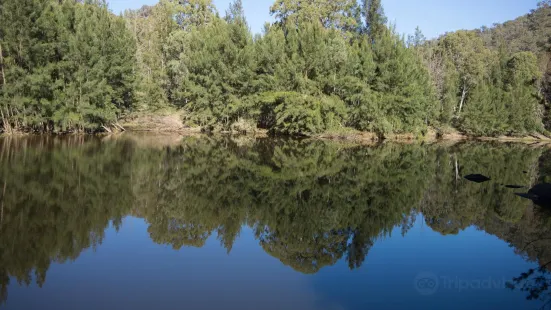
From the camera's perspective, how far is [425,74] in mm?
46594

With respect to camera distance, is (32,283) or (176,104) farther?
(176,104)

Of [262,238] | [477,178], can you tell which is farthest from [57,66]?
[477,178]

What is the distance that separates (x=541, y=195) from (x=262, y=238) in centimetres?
1233

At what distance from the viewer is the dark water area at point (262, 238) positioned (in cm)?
794

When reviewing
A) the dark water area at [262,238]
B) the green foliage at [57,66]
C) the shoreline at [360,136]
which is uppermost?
the green foliage at [57,66]

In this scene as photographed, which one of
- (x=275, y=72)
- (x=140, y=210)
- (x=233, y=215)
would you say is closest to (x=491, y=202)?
(x=233, y=215)

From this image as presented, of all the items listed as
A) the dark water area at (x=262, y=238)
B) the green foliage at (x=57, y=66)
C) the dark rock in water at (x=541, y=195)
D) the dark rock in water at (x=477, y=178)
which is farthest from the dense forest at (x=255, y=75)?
the dark rock in water at (x=541, y=195)

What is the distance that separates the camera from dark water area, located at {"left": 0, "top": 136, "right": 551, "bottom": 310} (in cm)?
794

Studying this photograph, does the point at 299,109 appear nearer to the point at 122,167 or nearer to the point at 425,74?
the point at 425,74

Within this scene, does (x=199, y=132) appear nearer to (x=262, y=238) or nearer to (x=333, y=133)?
(x=333, y=133)

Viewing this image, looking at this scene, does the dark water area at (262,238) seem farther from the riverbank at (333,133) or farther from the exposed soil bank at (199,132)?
the exposed soil bank at (199,132)

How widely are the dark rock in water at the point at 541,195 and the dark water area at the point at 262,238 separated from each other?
0.15 m

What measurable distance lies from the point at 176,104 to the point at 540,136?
1772 inches

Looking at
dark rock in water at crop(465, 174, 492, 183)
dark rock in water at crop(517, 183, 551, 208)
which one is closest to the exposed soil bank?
dark rock in water at crop(465, 174, 492, 183)
